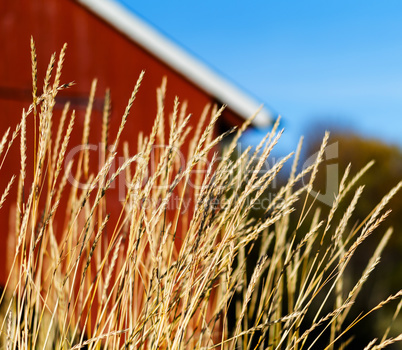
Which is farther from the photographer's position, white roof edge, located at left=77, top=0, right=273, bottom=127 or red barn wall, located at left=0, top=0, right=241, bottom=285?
white roof edge, located at left=77, top=0, right=273, bottom=127

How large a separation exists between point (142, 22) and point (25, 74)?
1.48m

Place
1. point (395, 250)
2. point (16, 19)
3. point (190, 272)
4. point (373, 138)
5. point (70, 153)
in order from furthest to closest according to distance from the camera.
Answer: point (373, 138)
point (395, 250)
point (16, 19)
point (70, 153)
point (190, 272)

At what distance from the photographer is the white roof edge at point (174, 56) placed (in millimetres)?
5543

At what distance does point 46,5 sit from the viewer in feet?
18.1

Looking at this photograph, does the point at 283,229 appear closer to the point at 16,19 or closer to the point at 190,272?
the point at 190,272

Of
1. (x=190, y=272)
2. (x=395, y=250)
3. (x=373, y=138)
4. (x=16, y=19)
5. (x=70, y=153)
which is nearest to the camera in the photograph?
(x=190, y=272)

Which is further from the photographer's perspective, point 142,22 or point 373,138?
point 373,138

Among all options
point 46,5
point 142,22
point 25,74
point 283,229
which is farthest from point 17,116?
point 283,229

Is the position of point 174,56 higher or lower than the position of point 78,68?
higher

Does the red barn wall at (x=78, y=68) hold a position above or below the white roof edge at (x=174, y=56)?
below

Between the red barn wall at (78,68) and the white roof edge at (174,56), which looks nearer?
the red barn wall at (78,68)

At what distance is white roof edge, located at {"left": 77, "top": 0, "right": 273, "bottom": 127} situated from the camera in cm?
554

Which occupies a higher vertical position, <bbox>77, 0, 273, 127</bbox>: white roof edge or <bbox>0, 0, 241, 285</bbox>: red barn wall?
<bbox>77, 0, 273, 127</bbox>: white roof edge

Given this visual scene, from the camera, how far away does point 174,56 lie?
5.62 meters
